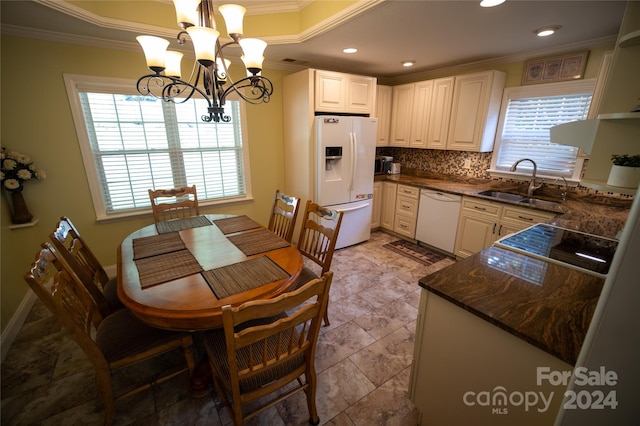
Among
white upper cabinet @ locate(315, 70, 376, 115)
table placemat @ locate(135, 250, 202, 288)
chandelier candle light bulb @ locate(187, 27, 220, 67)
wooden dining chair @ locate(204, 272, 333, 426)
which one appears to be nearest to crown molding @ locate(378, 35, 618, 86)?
white upper cabinet @ locate(315, 70, 376, 115)

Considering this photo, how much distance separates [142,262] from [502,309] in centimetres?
192

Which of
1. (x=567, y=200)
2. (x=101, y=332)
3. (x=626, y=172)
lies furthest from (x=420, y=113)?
(x=101, y=332)

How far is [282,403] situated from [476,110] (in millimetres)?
3528

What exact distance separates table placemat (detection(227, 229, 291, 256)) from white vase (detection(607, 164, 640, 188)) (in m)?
1.74

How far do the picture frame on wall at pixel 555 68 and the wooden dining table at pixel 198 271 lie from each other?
3.20 metres

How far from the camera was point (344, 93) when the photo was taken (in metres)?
3.22

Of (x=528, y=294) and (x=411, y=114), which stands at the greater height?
(x=411, y=114)

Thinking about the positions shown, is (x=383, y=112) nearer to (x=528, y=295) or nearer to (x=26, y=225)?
(x=528, y=295)

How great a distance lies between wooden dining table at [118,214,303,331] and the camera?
48.1 inches

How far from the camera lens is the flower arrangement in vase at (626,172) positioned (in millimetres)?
1077

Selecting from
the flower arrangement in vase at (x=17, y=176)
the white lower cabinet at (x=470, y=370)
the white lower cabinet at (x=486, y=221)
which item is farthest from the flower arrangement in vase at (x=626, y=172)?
the flower arrangement in vase at (x=17, y=176)

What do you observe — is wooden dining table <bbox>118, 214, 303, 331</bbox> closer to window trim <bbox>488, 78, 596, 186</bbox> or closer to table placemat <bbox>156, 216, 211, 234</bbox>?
table placemat <bbox>156, 216, 211, 234</bbox>

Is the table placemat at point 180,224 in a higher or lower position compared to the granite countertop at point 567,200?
lower

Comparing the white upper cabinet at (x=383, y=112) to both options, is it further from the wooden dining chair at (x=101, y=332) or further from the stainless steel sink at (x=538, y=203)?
the wooden dining chair at (x=101, y=332)
